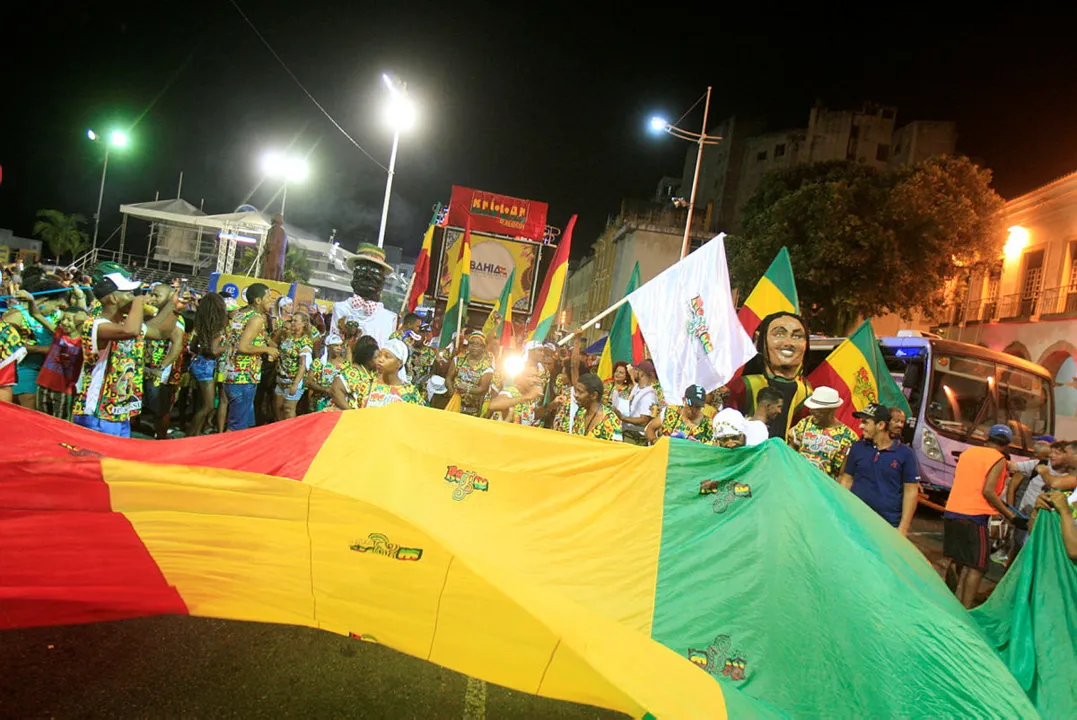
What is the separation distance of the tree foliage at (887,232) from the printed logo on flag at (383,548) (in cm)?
2433

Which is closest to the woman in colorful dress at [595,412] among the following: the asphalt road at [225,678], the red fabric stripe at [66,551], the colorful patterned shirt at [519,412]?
the colorful patterned shirt at [519,412]

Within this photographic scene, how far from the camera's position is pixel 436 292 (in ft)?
76.8

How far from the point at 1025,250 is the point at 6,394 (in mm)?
30126

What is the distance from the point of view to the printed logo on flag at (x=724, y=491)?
12.2 feet

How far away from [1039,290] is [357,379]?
1066 inches

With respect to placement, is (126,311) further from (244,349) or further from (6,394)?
(244,349)

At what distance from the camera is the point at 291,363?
353 inches

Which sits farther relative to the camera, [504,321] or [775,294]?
[504,321]

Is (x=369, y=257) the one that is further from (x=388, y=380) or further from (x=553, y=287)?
(x=388, y=380)

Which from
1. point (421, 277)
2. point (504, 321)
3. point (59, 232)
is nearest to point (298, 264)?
point (59, 232)

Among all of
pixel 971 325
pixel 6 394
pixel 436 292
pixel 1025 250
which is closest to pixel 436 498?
pixel 6 394

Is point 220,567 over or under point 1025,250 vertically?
under

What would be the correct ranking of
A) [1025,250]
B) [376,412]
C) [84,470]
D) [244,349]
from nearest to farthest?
1. [84,470]
2. [376,412]
3. [244,349]
4. [1025,250]

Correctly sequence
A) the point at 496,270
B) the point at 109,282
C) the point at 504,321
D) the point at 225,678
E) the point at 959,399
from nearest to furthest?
the point at 225,678, the point at 109,282, the point at 504,321, the point at 959,399, the point at 496,270
